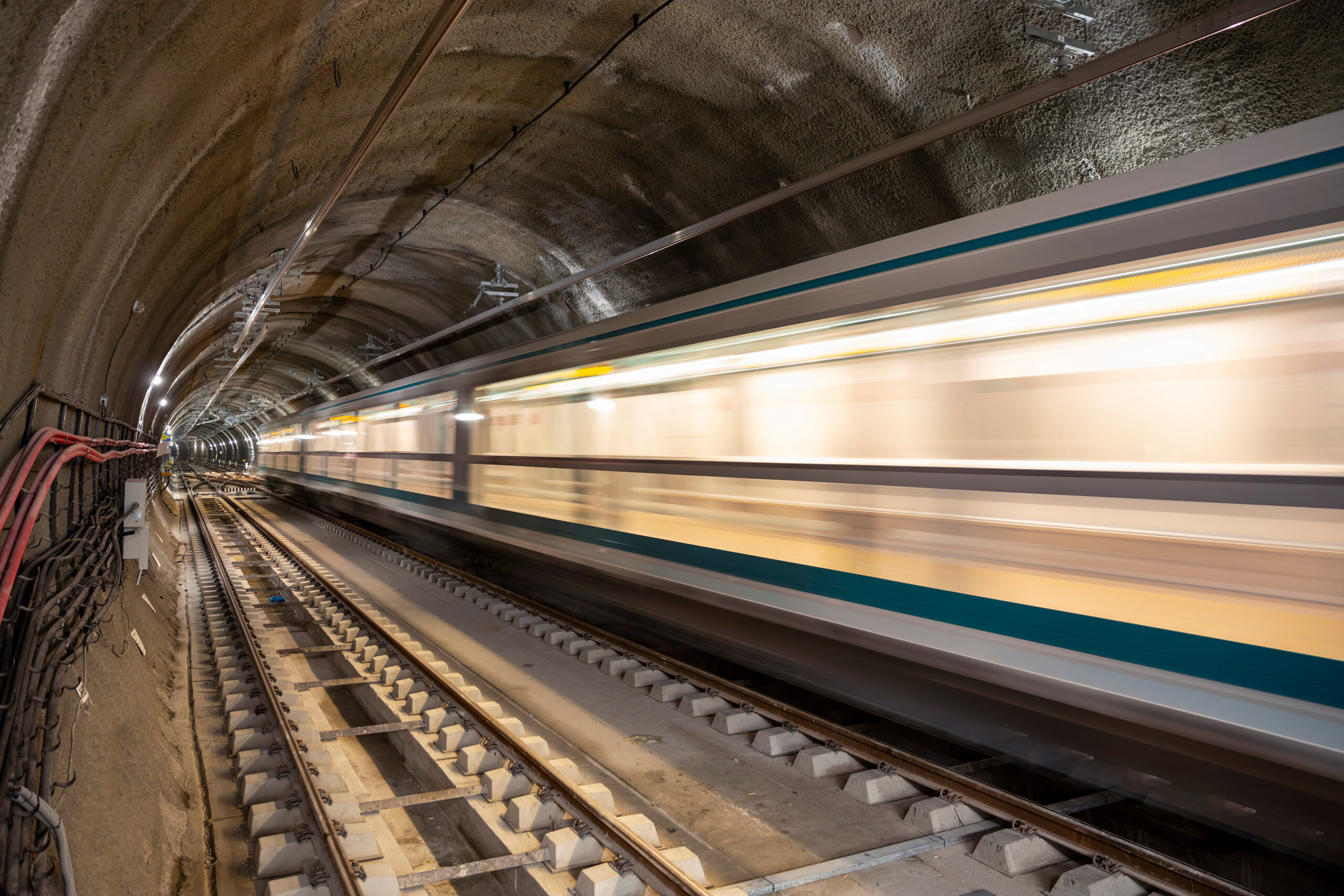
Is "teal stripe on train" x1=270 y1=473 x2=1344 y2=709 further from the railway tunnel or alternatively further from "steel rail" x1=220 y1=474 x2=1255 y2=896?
"steel rail" x1=220 y1=474 x2=1255 y2=896

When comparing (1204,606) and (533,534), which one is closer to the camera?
(1204,606)

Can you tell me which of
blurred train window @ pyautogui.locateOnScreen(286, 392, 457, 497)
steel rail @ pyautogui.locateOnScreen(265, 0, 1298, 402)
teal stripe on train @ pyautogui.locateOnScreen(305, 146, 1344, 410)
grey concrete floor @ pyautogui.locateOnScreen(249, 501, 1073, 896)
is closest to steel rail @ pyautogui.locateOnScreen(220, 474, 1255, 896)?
grey concrete floor @ pyautogui.locateOnScreen(249, 501, 1073, 896)

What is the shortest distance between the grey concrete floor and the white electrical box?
2.67m

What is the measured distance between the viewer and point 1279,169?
3.11m

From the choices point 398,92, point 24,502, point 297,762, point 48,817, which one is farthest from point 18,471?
point 398,92

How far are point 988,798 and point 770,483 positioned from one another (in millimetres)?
2151

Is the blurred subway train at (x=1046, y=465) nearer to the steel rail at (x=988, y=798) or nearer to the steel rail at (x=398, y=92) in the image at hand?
the steel rail at (x=988, y=798)

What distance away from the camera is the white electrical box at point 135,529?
7566mm

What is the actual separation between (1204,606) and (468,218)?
11.4 m

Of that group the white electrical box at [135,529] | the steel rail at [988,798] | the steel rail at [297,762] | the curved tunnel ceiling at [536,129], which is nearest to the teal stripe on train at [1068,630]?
the steel rail at [988,798]

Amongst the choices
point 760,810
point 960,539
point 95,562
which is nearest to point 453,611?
point 95,562

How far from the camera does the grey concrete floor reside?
12.1 feet

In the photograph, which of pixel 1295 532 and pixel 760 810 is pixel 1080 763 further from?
pixel 1295 532

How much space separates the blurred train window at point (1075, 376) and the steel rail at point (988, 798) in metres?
1.55
